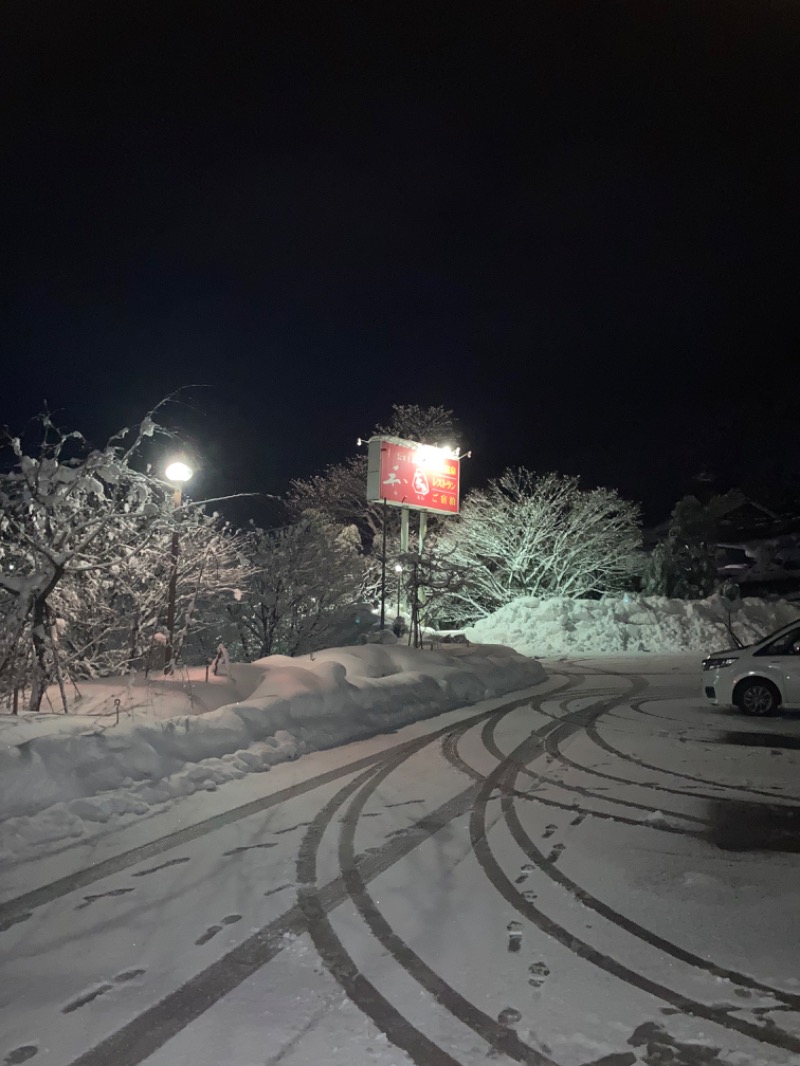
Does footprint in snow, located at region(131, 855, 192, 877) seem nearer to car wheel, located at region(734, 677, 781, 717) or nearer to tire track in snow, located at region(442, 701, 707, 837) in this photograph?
tire track in snow, located at region(442, 701, 707, 837)

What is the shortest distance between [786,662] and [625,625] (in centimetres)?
1816

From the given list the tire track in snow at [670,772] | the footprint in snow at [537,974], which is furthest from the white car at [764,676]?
the footprint in snow at [537,974]

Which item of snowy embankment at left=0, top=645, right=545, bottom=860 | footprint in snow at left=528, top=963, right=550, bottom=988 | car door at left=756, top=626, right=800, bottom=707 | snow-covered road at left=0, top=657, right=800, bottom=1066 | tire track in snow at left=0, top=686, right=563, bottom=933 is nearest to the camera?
snow-covered road at left=0, top=657, right=800, bottom=1066

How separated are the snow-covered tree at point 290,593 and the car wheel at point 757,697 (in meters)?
12.5

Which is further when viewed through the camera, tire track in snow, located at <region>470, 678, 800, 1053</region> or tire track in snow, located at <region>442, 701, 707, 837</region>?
tire track in snow, located at <region>442, 701, 707, 837</region>

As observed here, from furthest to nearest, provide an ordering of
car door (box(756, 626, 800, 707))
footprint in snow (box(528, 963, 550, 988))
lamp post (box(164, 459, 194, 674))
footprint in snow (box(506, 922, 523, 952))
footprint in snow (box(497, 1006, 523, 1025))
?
1. car door (box(756, 626, 800, 707))
2. lamp post (box(164, 459, 194, 674))
3. footprint in snow (box(506, 922, 523, 952))
4. footprint in snow (box(528, 963, 550, 988))
5. footprint in snow (box(497, 1006, 523, 1025))

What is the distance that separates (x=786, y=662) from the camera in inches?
493

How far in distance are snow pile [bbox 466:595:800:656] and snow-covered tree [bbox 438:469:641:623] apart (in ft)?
13.9

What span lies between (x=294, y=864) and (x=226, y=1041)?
7.13ft

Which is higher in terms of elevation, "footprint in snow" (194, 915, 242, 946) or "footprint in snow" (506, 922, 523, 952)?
"footprint in snow" (506, 922, 523, 952)

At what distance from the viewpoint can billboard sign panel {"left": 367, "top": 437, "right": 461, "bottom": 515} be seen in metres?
33.8

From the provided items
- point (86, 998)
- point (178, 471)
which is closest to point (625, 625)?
point (178, 471)

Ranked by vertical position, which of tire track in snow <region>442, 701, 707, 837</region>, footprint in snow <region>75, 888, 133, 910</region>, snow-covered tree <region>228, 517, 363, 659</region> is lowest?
footprint in snow <region>75, 888, 133, 910</region>

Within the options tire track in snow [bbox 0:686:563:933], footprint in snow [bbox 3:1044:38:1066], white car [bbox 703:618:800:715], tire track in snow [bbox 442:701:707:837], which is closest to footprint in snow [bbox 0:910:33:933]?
tire track in snow [bbox 0:686:563:933]
